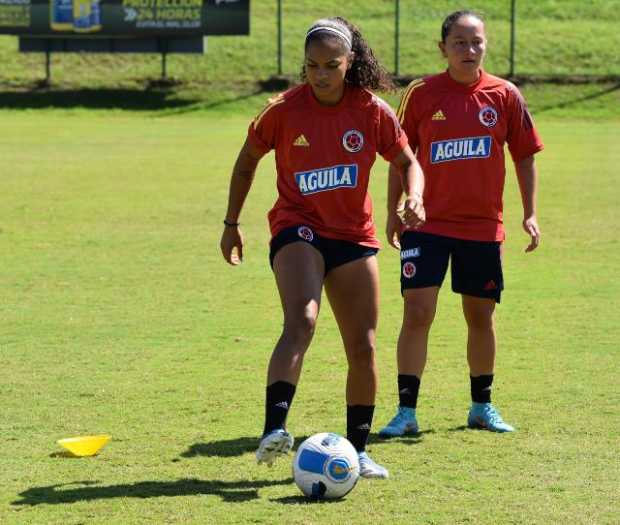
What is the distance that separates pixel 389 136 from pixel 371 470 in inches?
61.8

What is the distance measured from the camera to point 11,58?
4428cm

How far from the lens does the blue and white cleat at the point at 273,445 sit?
5.65 m

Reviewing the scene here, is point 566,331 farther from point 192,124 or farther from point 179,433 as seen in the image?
point 192,124

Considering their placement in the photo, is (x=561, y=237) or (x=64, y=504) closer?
(x=64, y=504)

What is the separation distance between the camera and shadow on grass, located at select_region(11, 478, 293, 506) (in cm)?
582

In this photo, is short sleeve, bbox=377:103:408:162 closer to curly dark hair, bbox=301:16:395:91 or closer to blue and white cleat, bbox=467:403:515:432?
curly dark hair, bbox=301:16:395:91

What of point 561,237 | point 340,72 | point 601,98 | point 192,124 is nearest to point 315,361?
point 340,72

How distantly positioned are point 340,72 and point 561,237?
1015 centimetres

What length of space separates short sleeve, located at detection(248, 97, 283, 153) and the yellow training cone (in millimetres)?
1735

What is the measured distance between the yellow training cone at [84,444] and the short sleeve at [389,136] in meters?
2.06

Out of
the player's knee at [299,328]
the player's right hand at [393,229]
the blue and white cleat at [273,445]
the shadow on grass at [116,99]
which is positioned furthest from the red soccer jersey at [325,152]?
the shadow on grass at [116,99]

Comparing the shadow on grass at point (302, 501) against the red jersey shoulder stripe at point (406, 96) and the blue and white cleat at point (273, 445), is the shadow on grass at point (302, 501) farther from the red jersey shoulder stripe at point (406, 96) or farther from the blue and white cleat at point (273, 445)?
the red jersey shoulder stripe at point (406, 96)

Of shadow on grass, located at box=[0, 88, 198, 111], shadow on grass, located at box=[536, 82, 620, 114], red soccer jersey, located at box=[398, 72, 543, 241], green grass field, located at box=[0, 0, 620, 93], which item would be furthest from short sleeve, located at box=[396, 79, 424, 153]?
green grass field, located at box=[0, 0, 620, 93]

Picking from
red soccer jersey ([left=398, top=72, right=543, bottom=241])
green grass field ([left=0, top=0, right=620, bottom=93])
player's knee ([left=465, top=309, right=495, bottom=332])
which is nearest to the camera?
red soccer jersey ([left=398, top=72, right=543, bottom=241])
